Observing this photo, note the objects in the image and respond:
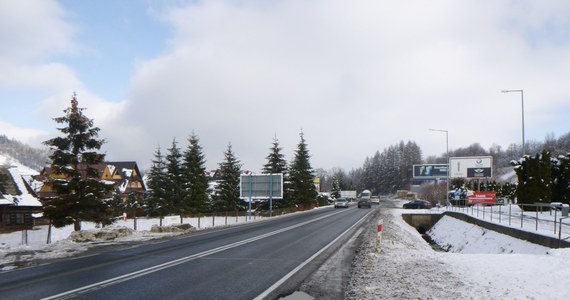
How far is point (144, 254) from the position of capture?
45.4ft

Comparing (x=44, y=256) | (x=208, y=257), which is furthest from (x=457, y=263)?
(x=44, y=256)

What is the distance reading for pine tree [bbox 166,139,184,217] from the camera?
48.6 m

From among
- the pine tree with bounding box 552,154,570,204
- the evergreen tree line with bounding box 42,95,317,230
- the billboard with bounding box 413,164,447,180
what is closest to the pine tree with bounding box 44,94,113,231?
the evergreen tree line with bounding box 42,95,317,230

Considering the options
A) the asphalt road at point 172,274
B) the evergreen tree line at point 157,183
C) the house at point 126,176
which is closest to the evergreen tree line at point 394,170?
the house at point 126,176

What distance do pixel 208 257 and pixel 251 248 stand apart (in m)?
2.83

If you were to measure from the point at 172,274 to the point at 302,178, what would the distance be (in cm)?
5300

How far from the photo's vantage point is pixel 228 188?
5494 centimetres

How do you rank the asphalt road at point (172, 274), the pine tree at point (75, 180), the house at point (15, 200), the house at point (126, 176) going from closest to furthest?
the asphalt road at point (172, 274)
the pine tree at point (75, 180)
the house at point (15, 200)
the house at point (126, 176)

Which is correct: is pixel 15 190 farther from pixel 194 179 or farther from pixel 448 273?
pixel 448 273

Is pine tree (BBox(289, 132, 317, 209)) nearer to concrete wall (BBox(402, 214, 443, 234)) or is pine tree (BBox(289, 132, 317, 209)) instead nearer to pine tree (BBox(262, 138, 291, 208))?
pine tree (BBox(262, 138, 291, 208))

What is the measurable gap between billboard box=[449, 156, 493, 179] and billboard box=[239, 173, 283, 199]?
1217 inches

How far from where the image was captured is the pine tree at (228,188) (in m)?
54.4

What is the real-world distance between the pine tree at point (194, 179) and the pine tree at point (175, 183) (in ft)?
1.92

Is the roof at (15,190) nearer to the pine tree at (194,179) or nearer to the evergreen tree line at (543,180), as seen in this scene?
the pine tree at (194,179)
